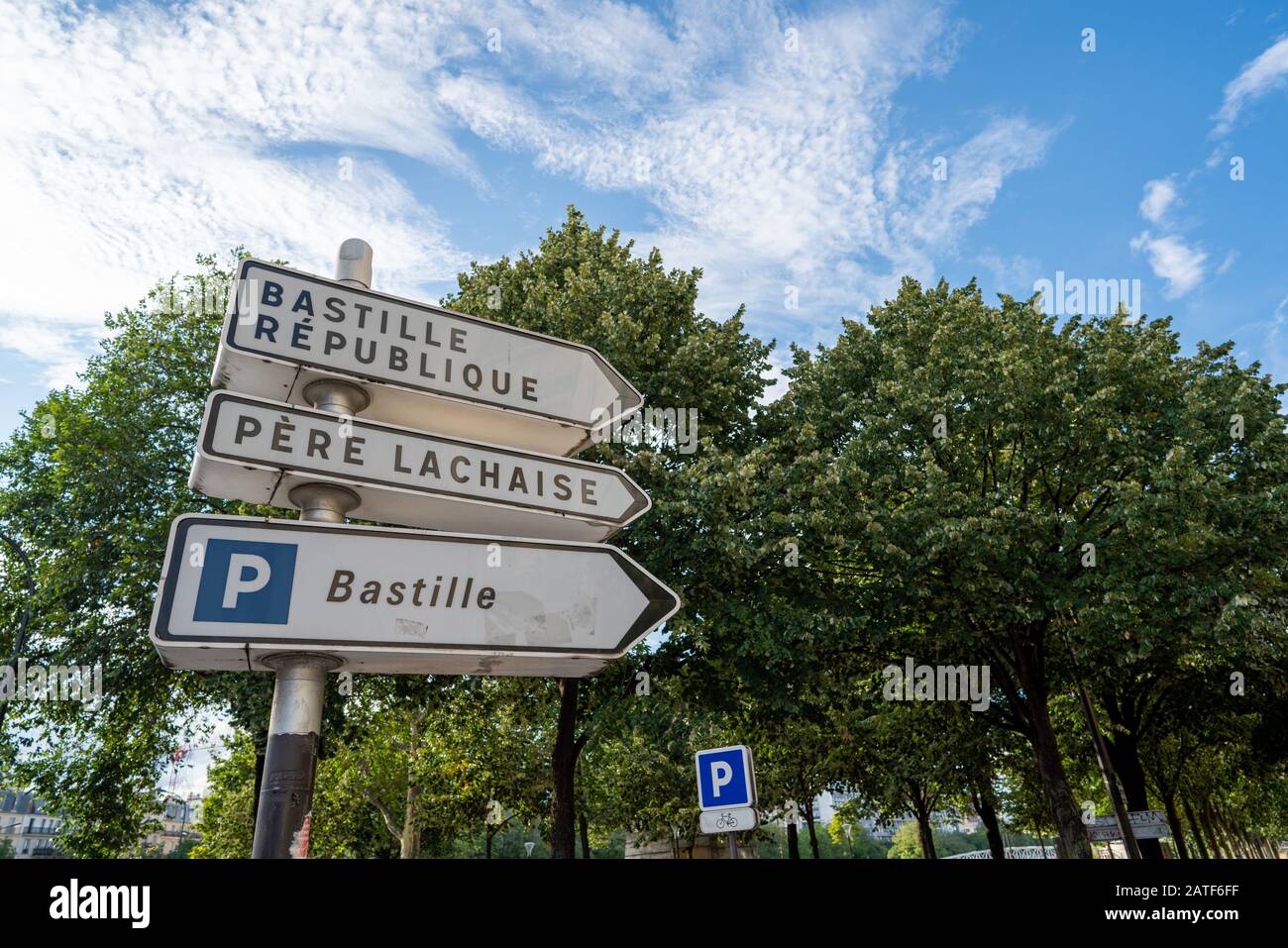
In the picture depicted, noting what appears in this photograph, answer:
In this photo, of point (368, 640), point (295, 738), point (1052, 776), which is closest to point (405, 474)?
point (368, 640)

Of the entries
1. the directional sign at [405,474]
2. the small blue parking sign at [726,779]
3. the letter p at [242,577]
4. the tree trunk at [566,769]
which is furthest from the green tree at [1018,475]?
the letter p at [242,577]

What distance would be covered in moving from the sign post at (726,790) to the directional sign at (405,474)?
12.8ft

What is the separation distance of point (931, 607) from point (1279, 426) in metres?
7.10

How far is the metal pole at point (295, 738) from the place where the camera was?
8.38ft

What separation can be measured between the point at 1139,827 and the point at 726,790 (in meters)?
15.4

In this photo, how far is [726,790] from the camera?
690cm

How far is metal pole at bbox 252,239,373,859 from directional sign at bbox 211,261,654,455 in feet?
1.93

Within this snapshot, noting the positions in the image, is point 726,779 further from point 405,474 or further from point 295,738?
point 295,738

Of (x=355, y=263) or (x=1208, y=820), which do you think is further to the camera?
(x=1208, y=820)

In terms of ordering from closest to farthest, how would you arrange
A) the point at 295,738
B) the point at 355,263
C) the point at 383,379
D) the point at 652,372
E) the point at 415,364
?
1. the point at 295,738
2. the point at 383,379
3. the point at 415,364
4. the point at 355,263
5. the point at 652,372

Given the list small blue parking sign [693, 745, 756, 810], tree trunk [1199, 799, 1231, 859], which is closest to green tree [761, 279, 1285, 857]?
small blue parking sign [693, 745, 756, 810]

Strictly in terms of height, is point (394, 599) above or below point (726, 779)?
above

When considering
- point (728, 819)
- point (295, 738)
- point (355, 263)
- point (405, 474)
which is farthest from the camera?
point (728, 819)

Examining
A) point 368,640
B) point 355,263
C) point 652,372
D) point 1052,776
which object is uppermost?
point 652,372
